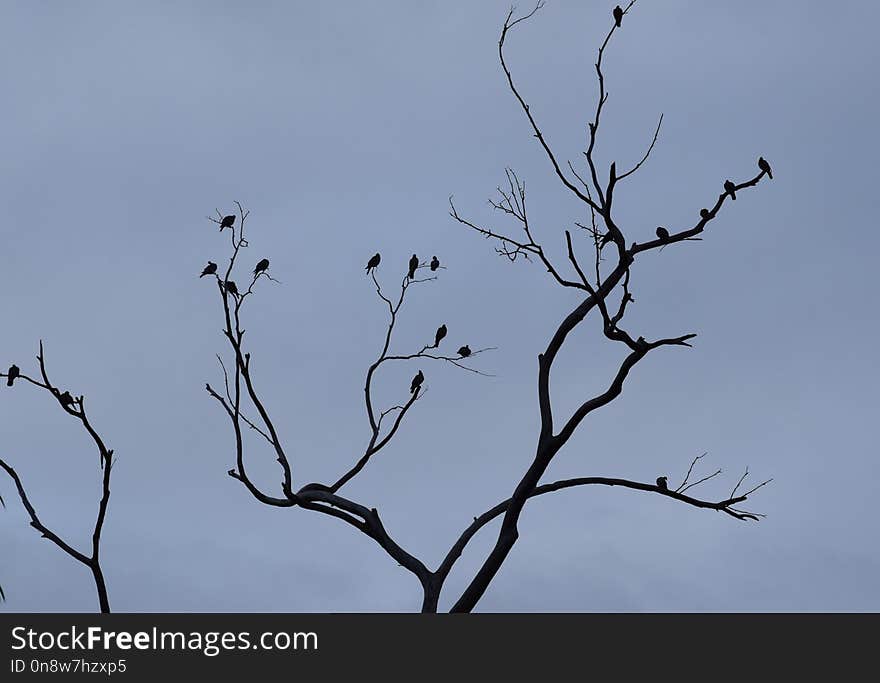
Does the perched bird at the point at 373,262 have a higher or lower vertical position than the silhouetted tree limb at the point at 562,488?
higher

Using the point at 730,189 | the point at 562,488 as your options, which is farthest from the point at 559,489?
the point at 730,189

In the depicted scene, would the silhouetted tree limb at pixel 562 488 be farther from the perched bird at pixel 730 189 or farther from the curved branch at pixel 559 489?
the perched bird at pixel 730 189

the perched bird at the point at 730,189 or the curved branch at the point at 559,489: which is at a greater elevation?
the perched bird at the point at 730,189

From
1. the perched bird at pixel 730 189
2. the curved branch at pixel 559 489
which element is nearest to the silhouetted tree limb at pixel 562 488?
the curved branch at pixel 559 489

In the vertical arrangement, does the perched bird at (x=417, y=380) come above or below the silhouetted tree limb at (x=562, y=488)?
above

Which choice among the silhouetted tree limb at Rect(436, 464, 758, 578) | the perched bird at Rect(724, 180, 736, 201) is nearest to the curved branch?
the silhouetted tree limb at Rect(436, 464, 758, 578)

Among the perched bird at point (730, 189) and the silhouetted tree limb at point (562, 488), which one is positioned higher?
the perched bird at point (730, 189)

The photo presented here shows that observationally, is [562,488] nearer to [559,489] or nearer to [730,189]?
[559,489]
